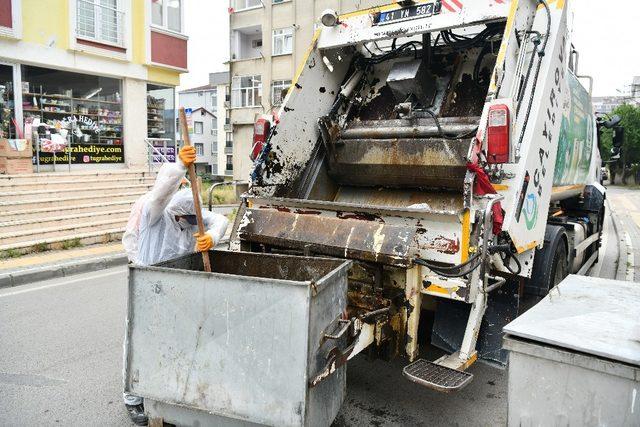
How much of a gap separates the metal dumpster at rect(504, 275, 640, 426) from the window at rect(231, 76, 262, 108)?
2529 cm

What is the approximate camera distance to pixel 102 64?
480 inches

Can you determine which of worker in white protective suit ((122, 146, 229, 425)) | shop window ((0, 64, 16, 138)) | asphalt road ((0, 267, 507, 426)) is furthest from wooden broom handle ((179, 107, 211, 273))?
shop window ((0, 64, 16, 138))

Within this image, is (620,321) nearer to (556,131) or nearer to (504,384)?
(504,384)

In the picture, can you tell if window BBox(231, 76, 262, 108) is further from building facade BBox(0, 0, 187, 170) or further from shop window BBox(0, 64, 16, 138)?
shop window BBox(0, 64, 16, 138)

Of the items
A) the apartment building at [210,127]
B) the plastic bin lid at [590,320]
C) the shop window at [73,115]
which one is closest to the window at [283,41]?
the apartment building at [210,127]

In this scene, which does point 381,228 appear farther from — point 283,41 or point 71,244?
point 283,41

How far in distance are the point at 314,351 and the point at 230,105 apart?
2650 cm

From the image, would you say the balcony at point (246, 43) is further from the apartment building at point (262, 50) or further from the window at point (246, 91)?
the window at point (246, 91)

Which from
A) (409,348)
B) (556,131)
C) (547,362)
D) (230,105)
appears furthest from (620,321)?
(230,105)

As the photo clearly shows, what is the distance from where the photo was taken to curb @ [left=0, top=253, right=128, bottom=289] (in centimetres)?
608

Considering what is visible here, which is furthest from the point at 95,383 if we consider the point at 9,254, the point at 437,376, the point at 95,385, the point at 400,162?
the point at 9,254

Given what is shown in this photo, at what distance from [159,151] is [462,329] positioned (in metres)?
11.7

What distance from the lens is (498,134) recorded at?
3186 mm

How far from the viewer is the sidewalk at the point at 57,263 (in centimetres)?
619
